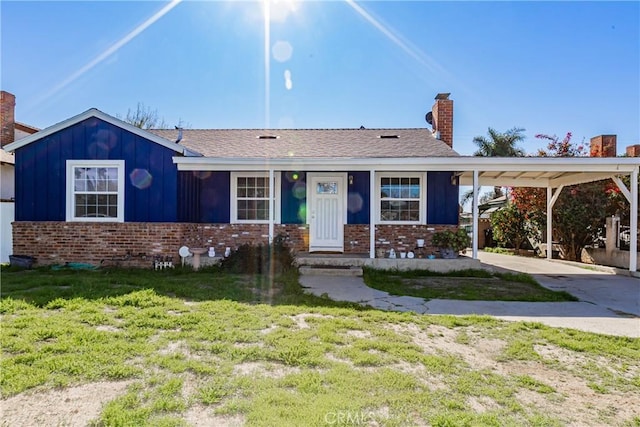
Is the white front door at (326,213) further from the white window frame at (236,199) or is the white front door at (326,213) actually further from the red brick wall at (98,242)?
the red brick wall at (98,242)

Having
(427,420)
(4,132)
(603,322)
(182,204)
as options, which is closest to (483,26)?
(603,322)

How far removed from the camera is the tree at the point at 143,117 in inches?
1188

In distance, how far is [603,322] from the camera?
16.6 feet

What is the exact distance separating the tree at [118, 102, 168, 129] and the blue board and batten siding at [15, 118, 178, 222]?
75.4 feet

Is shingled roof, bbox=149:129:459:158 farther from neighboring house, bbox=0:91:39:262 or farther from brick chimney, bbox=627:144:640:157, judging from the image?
brick chimney, bbox=627:144:640:157

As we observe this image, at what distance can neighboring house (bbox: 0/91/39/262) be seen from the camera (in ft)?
33.1

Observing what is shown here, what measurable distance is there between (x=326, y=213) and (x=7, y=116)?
1187 centimetres

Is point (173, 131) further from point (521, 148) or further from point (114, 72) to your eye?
point (521, 148)

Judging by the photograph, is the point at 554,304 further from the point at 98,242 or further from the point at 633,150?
the point at 633,150

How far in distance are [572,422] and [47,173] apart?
11.3m

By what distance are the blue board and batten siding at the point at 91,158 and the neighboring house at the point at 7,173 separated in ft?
4.95

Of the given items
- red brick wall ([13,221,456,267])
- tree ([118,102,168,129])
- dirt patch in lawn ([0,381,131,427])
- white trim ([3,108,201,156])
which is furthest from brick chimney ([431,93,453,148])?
tree ([118,102,168,129])

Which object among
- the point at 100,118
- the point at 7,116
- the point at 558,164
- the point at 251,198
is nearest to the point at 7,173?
the point at 7,116

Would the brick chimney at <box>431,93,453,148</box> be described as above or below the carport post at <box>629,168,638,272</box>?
above
